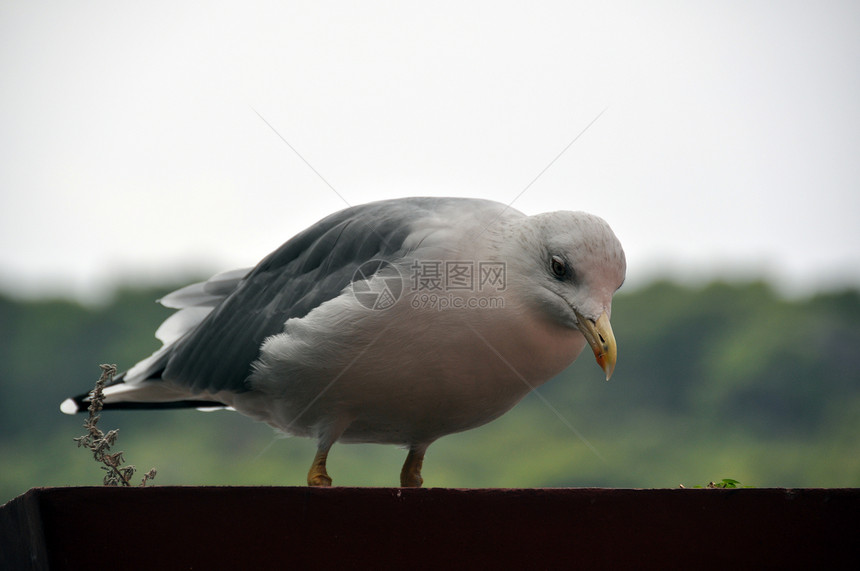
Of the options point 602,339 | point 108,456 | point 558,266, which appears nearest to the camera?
point 108,456

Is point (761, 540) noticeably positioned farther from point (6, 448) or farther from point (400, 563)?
point (6, 448)

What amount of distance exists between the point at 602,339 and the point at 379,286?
64 centimetres

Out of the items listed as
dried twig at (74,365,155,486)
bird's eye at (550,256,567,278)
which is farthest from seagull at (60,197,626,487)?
dried twig at (74,365,155,486)

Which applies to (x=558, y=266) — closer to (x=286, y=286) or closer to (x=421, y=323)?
(x=421, y=323)

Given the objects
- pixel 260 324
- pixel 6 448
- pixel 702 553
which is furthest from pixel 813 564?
pixel 6 448

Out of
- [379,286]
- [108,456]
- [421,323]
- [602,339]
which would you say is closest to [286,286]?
[379,286]

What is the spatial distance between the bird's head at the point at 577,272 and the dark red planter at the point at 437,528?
702 mm

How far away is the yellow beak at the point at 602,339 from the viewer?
2424 millimetres

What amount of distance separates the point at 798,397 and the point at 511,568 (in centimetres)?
2090

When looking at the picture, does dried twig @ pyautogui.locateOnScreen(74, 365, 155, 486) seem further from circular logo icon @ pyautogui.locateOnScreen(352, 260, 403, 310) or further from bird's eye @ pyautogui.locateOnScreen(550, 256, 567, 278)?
bird's eye @ pyautogui.locateOnScreen(550, 256, 567, 278)

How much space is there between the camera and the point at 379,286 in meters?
2.61

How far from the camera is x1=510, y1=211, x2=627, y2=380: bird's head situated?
2.53 metres

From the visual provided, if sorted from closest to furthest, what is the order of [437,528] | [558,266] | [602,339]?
[437,528], [602,339], [558,266]

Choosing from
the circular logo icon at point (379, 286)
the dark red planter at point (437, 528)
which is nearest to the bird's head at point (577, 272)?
the circular logo icon at point (379, 286)
